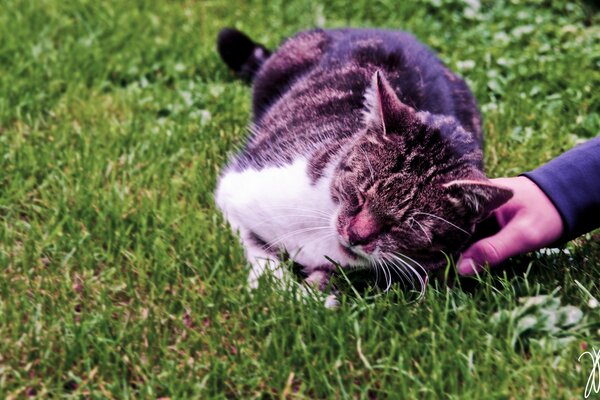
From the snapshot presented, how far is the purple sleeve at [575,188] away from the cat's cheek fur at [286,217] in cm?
79

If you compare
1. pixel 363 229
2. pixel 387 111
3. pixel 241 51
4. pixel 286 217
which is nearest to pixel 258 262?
pixel 286 217

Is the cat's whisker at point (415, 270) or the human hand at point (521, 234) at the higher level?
the human hand at point (521, 234)

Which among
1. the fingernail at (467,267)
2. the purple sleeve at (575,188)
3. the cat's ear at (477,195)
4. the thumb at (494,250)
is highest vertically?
the purple sleeve at (575,188)

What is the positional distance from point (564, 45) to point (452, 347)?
9.62 ft

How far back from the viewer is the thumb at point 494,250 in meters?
2.42

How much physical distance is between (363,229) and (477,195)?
41 centimetres

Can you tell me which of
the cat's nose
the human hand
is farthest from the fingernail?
the cat's nose

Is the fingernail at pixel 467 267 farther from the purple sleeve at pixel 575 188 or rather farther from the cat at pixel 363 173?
the purple sleeve at pixel 575 188

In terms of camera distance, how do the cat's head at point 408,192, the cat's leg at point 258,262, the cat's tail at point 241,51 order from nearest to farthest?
the cat's head at point 408,192 → the cat's leg at point 258,262 → the cat's tail at point 241,51

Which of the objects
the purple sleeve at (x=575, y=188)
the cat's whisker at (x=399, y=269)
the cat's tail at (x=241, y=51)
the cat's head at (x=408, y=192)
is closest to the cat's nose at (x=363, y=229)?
the cat's head at (x=408, y=192)

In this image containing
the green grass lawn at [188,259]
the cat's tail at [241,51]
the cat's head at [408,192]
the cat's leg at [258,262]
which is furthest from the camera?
the cat's tail at [241,51]

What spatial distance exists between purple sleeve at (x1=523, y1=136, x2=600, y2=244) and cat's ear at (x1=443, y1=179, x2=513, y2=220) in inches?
12.3

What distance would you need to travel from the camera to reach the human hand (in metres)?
2.42

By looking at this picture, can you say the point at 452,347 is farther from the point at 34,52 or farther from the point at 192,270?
the point at 34,52
